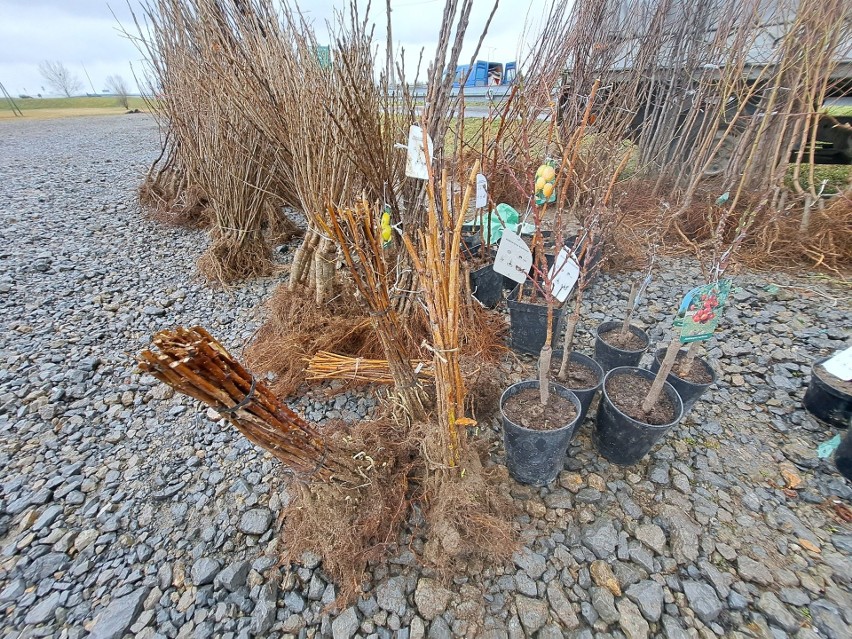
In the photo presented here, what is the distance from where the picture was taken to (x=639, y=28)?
3.89m

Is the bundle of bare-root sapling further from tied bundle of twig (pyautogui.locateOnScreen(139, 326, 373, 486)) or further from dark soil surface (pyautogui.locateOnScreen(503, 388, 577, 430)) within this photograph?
dark soil surface (pyautogui.locateOnScreen(503, 388, 577, 430))

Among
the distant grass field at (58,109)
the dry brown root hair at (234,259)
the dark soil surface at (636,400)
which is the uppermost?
the distant grass field at (58,109)

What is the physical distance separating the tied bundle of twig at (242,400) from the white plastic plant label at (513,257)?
87cm

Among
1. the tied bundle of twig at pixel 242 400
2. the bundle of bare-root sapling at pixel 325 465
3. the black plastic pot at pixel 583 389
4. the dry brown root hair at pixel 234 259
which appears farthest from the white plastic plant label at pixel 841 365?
the dry brown root hair at pixel 234 259

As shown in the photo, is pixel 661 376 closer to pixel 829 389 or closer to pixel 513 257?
pixel 513 257

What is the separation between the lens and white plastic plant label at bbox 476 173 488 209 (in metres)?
1.92

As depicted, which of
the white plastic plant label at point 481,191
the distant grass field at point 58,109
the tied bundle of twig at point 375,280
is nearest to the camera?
the tied bundle of twig at point 375,280

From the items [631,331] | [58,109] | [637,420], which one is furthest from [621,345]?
[58,109]

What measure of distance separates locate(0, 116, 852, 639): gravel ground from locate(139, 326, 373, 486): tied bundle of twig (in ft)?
1.16

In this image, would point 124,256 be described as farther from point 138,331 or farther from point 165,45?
point 165,45

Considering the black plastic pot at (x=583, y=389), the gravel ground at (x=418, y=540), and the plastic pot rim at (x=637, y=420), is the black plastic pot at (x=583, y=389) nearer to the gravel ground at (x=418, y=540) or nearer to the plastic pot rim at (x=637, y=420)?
the plastic pot rim at (x=637, y=420)

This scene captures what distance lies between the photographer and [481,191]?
202 centimetres

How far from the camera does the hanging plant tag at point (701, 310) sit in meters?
1.27

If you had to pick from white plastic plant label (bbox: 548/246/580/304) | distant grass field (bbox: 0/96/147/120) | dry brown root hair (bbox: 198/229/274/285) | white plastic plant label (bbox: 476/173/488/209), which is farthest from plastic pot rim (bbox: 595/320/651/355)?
distant grass field (bbox: 0/96/147/120)
